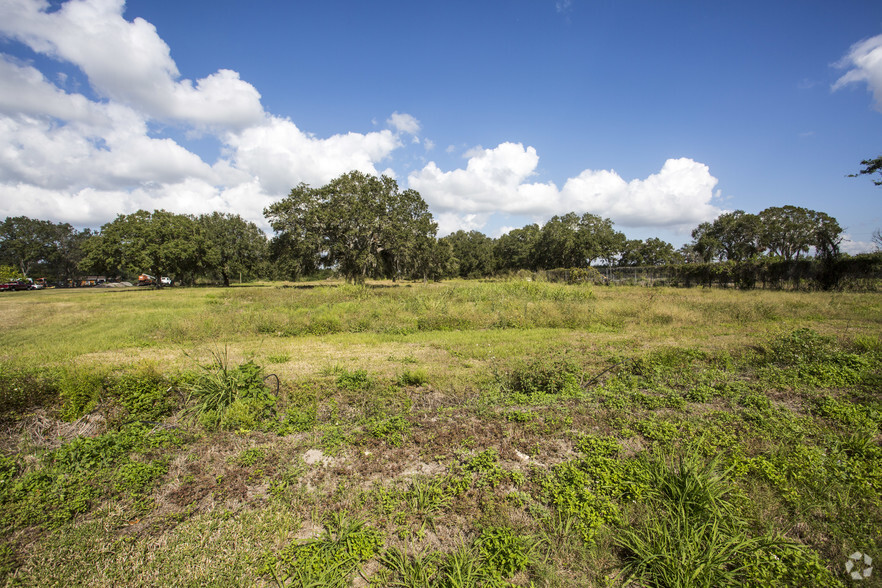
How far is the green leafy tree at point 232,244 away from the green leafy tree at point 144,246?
248cm

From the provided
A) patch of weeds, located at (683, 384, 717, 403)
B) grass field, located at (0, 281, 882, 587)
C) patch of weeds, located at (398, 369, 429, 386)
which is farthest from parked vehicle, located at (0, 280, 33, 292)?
patch of weeds, located at (683, 384, 717, 403)

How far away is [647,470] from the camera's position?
4020 millimetres

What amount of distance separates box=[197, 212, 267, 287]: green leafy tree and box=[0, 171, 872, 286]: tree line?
0.47 ft

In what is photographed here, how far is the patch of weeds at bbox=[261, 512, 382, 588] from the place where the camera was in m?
2.91

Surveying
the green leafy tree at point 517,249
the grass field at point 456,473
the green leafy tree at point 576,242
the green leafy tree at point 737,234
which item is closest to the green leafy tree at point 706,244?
the green leafy tree at point 737,234

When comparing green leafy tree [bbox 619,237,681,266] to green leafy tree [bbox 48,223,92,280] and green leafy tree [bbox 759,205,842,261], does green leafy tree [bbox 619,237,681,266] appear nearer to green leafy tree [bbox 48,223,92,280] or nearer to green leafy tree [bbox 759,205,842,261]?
green leafy tree [bbox 759,205,842,261]

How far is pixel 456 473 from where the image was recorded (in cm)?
418

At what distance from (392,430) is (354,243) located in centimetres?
3244

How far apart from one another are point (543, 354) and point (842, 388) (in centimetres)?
539

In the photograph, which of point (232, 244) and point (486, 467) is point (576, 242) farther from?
point (486, 467)

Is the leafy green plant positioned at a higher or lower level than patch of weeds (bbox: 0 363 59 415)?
lower

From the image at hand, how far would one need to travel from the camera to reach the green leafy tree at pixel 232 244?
50.3 meters

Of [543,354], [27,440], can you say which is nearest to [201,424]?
[27,440]

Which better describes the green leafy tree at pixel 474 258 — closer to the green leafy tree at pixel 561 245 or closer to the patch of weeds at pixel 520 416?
the green leafy tree at pixel 561 245
